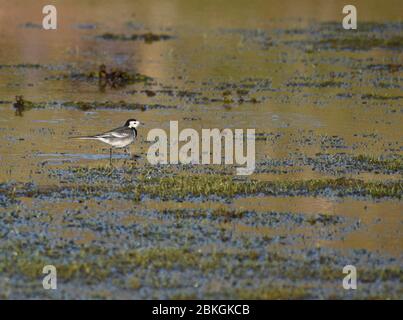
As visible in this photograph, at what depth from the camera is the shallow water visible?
424 inches

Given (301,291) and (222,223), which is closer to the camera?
(301,291)

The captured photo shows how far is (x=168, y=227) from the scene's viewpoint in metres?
12.3

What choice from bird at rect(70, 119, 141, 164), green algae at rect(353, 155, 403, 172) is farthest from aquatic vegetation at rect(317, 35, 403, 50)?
bird at rect(70, 119, 141, 164)

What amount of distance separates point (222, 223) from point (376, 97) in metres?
11.4

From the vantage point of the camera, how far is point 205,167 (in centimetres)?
1566

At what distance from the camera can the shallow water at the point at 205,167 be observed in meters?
10.8

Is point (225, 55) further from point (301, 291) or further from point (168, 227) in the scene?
point (301, 291)

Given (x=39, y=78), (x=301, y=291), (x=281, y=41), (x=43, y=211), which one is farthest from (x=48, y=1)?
(x=301, y=291)
